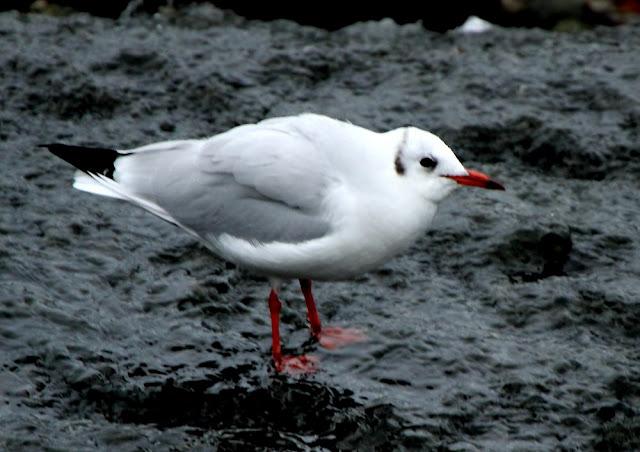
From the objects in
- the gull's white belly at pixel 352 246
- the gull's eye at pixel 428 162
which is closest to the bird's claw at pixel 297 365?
the gull's white belly at pixel 352 246

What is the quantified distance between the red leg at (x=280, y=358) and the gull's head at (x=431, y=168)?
0.94m

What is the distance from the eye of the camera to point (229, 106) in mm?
8562

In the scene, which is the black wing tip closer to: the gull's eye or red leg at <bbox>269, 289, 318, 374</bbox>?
red leg at <bbox>269, 289, 318, 374</bbox>

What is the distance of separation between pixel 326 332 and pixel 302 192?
2.90 ft

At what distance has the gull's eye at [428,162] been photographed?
5.54m

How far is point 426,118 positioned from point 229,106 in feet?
4.35

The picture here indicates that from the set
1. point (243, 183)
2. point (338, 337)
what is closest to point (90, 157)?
point (243, 183)

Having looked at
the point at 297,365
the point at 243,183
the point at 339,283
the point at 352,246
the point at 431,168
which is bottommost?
the point at 297,365

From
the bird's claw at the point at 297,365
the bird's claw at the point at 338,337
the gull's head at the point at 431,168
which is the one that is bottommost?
the bird's claw at the point at 297,365

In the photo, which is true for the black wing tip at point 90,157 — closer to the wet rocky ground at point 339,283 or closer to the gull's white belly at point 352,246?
the wet rocky ground at point 339,283

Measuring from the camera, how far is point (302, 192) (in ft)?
18.5

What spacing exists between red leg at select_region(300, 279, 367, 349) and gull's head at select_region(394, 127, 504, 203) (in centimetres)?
92

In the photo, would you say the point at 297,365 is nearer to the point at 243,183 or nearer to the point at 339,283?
the point at 243,183

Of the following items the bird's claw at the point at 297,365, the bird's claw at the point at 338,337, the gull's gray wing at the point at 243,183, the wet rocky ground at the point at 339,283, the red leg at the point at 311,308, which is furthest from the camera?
the red leg at the point at 311,308
